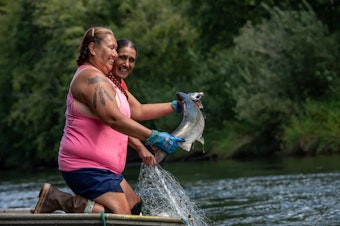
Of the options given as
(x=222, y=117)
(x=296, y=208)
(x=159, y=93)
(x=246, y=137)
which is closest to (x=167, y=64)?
(x=159, y=93)

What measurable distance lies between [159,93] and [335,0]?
8.31 m

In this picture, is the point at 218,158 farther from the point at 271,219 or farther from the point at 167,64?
the point at 271,219

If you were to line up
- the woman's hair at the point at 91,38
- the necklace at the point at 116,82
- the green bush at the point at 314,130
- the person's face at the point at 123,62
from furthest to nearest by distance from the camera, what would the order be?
the green bush at the point at 314,130 < the person's face at the point at 123,62 < the necklace at the point at 116,82 < the woman's hair at the point at 91,38

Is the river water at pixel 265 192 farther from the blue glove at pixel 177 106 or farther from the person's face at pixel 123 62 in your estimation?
the person's face at pixel 123 62

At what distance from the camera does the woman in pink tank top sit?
7.68m

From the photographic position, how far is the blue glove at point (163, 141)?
7703 mm

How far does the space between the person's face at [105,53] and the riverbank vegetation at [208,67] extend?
832 inches

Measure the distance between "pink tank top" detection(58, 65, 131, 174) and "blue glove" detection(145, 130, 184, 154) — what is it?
32 centimetres

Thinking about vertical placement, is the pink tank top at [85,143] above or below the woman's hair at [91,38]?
below

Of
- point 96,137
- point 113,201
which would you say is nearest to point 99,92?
point 96,137

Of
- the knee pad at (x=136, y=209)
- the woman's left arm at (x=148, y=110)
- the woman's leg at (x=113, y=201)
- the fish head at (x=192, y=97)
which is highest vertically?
the fish head at (x=192, y=97)

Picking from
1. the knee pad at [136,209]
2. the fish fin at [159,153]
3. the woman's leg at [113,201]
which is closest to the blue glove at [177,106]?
the knee pad at [136,209]

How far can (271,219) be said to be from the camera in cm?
1293

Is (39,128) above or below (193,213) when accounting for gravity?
below
